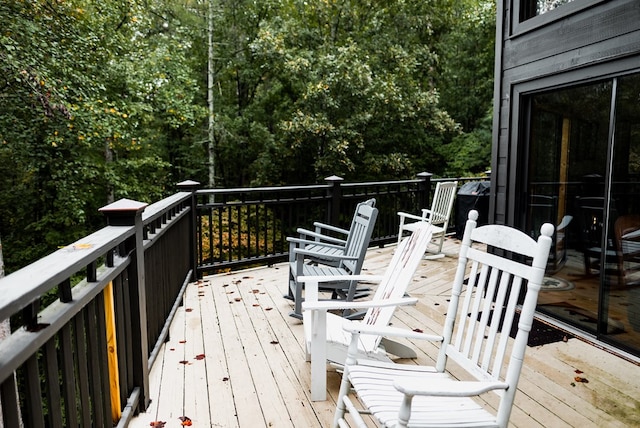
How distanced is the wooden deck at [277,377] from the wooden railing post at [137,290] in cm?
19

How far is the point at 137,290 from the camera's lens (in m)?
2.16

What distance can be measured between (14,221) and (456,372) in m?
10.2

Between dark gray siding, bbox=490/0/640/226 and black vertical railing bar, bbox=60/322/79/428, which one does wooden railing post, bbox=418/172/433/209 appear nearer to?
dark gray siding, bbox=490/0/640/226

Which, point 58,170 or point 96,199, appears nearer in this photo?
point 58,170

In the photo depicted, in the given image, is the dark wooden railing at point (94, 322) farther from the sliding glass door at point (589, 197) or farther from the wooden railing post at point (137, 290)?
the sliding glass door at point (589, 197)

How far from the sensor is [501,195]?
4.00 metres

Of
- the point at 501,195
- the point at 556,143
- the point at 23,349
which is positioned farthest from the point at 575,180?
the point at 23,349

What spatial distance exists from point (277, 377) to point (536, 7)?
347 centimetres

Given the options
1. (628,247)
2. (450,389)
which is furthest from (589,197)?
(450,389)

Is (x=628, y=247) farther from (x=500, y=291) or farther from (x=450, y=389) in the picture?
(x=450, y=389)

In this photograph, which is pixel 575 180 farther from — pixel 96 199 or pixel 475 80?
pixel 475 80

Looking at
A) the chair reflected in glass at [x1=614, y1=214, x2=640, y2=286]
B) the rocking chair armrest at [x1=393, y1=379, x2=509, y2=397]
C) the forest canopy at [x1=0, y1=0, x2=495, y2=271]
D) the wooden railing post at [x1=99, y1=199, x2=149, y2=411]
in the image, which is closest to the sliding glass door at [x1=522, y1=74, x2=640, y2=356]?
the chair reflected in glass at [x1=614, y1=214, x2=640, y2=286]

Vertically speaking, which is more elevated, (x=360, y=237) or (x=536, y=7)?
(x=536, y=7)

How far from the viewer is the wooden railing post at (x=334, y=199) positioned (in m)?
5.89
